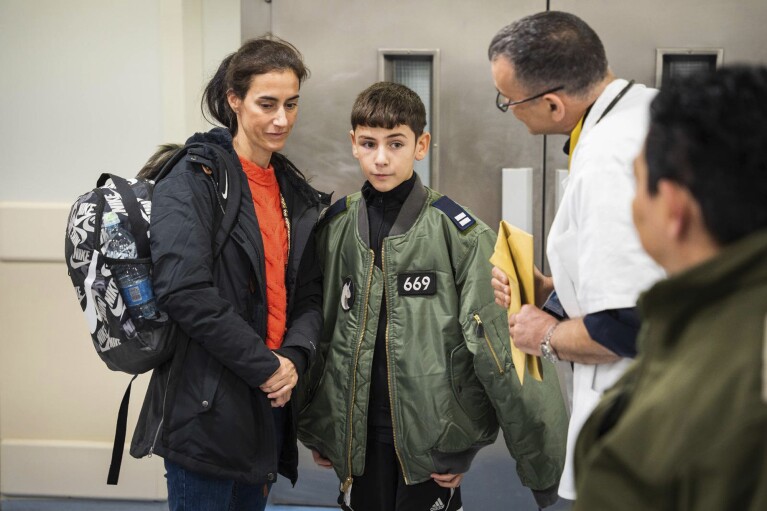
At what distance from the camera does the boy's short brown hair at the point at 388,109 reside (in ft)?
8.05

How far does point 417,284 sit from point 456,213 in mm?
228

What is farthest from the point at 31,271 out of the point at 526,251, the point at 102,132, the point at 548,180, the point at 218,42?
the point at 526,251

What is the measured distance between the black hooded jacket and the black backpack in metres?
0.03

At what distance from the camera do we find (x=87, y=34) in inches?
139

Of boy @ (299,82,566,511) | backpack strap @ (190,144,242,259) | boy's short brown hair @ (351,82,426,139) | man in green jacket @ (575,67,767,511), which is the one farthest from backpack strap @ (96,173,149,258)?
man in green jacket @ (575,67,767,511)

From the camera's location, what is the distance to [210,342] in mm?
2174

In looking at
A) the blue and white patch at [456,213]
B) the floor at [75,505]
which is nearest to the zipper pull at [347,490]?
the blue and white patch at [456,213]

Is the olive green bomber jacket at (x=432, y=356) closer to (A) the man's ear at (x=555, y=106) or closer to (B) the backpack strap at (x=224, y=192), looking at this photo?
(B) the backpack strap at (x=224, y=192)

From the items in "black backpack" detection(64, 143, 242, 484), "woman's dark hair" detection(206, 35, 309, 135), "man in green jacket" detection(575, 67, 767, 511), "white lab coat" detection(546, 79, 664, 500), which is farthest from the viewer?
"woman's dark hair" detection(206, 35, 309, 135)

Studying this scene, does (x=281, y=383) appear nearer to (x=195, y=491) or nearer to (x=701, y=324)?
(x=195, y=491)

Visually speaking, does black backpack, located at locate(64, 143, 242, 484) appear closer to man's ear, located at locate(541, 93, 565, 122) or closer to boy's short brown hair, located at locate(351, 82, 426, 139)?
boy's short brown hair, located at locate(351, 82, 426, 139)

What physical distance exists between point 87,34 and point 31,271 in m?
0.98

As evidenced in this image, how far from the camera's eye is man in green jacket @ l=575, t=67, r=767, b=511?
0.89m

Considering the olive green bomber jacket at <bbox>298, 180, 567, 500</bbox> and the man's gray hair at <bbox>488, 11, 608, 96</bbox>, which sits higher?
the man's gray hair at <bbox>488, 11, 608, 96</bbox>
